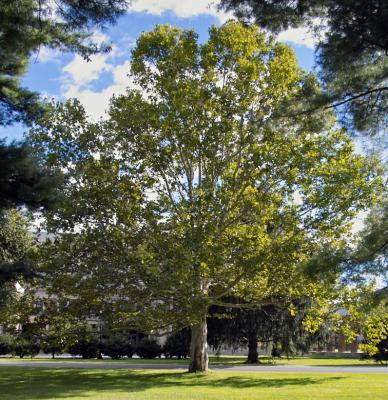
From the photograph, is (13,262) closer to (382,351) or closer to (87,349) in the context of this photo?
(382,351)

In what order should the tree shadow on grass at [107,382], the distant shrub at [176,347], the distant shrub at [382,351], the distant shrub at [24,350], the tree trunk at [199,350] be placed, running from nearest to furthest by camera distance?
the tree shadow on grass at [107,382] → the tree trunk at [199,350] → the distant shrub at [382,351] → the distant shrub at [24,350] → the distant shrub at [176,347]

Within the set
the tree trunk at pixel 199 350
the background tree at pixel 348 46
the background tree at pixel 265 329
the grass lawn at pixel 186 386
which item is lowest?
the grass lawn at pixel 186 386

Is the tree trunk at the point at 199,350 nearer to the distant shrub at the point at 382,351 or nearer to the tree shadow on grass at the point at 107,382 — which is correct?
the tree shadow on grass at the point at 107,382

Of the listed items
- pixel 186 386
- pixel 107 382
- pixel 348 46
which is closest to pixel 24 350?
pixel 107 382

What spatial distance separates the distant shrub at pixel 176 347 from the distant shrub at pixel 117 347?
290 cm

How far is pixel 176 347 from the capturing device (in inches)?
1681

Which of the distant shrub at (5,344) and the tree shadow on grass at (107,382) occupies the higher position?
the distant shrub at (5,344)

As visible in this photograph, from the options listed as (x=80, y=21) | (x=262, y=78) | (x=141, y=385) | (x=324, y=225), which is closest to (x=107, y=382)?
(x=141, y=385)

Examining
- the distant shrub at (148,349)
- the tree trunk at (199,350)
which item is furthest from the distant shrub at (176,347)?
the tree trunk at (199,350)

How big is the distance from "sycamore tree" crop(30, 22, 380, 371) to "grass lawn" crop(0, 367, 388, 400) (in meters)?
2.33

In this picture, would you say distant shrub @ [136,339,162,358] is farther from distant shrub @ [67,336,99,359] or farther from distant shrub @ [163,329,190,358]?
distant shrub @ [67,336,99,359]

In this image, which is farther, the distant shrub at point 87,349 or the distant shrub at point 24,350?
the distant shrub at point 87,349

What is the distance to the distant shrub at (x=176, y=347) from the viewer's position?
1591 inches

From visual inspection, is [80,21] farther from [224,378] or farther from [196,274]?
[224,378]
